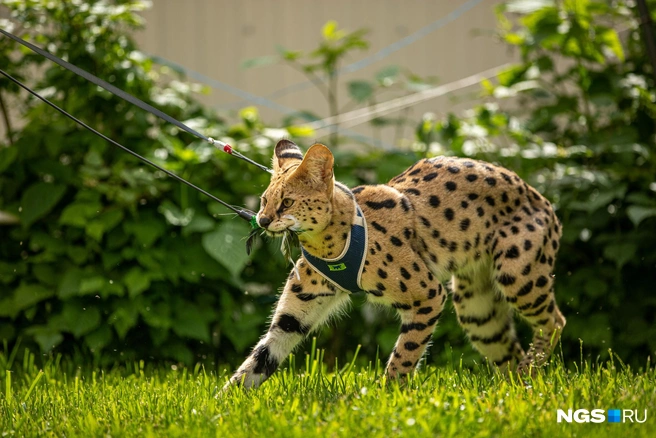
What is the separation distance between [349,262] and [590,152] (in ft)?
10.2

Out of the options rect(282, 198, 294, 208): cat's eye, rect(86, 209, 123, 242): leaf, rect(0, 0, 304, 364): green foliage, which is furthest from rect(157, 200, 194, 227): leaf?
rect(282, 198, 294, 208): cat's eye

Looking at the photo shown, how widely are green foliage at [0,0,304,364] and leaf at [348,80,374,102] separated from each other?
0.91 metres

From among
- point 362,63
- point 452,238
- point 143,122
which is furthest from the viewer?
point 362,63

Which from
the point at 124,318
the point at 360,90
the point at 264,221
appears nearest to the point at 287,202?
the point at 264,221

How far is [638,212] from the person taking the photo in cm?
596

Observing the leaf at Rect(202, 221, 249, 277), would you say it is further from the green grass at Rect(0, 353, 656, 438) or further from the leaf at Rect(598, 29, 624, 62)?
the leaf at Rect(598, 29, 624, 62)

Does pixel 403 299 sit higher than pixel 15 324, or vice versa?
pixel 403 299

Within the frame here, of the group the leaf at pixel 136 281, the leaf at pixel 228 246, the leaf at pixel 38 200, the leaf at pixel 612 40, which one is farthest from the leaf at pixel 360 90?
Answer: the leaf at pixel 38 200

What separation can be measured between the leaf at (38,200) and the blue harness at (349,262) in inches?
116

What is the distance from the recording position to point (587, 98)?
22.9 ft

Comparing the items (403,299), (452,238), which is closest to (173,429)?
(403,299)

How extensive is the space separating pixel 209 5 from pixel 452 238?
5.59m

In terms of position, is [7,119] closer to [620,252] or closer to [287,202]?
[287,202]

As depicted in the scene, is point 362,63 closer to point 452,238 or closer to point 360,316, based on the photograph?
point 360,316
